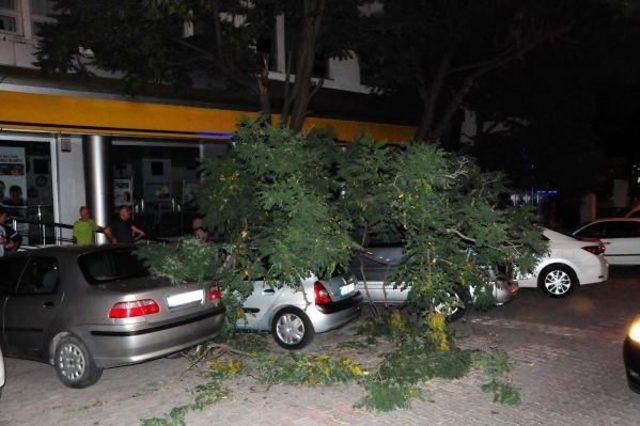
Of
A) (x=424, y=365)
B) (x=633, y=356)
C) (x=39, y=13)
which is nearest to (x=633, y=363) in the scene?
(x=633, y=356)

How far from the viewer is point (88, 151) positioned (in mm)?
12805

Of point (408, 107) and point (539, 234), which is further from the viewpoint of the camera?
point (408, 107)

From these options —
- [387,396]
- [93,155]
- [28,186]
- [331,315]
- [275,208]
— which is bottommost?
[387,396]

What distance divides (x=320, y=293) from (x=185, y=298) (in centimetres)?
189

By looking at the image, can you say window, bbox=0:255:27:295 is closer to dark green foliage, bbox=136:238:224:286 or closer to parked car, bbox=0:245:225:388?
parked car, bbox=0:245:225:388

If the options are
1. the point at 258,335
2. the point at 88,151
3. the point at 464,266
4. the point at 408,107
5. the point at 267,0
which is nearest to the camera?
the point at 464,266

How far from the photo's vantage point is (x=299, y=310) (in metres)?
7.97

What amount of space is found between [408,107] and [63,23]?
11187 millimetres

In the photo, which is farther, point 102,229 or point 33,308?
point 102,229

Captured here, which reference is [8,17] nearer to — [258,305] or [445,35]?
[258,305]

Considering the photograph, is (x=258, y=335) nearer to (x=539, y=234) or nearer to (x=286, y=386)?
(x=286, y=386)

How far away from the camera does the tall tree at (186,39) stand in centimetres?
1000

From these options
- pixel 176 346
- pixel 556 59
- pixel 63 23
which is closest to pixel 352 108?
pixel 556 59

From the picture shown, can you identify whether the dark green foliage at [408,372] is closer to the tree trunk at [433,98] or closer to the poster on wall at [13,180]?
the tree trunk at [433,98]
